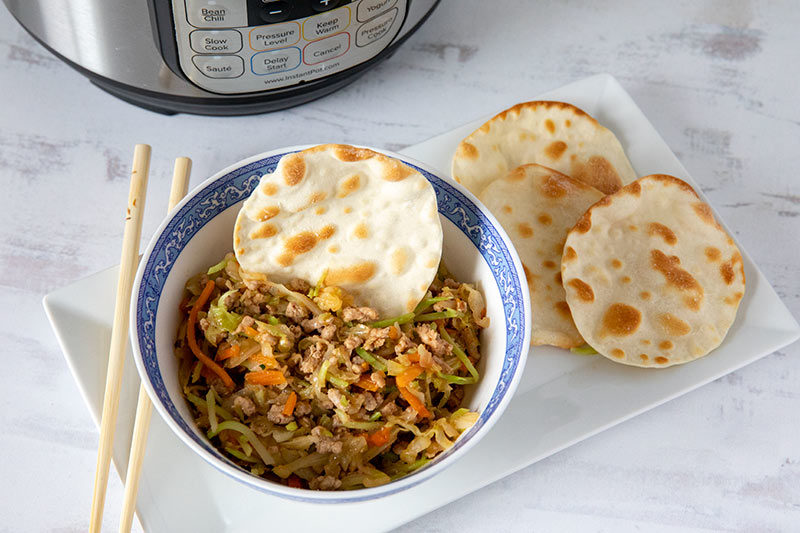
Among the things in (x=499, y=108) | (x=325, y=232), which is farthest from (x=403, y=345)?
(x=499, y=108)

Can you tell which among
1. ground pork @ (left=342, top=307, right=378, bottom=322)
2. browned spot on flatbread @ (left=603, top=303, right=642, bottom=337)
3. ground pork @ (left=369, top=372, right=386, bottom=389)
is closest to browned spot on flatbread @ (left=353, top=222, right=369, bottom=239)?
ground pork @ (left=342, top=307, right=378, bottom=322)

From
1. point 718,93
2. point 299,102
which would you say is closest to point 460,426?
point 299,102

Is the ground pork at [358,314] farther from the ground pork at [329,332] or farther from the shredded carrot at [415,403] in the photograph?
the shredded carrot at [415,403]

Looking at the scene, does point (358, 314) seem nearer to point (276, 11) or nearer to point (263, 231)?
point (263, 231)

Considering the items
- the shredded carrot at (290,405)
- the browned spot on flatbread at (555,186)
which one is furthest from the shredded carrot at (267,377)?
the browned spot on flatbread at (555,186)

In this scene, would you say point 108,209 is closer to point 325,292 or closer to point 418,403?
point 325,292

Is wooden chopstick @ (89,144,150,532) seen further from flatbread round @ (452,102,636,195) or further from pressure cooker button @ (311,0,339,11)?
flatbread round @ (452,102,636,195)

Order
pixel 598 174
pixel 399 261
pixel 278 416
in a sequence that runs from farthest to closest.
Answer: pixel 598 174 < pixel 399 261 < pixel 278 416

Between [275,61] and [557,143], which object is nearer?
[275,61]
